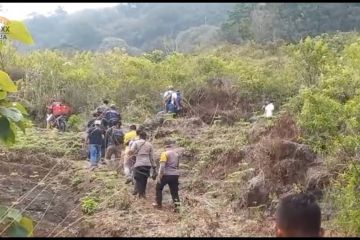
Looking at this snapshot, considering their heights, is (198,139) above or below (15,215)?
below

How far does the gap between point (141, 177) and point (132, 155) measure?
1.38 ft

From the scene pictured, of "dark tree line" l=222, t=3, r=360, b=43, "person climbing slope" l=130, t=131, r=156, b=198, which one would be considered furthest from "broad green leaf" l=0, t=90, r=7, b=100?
"dark tree line" l=222, t=3, r=360, b=43

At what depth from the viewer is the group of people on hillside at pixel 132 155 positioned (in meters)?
9.38

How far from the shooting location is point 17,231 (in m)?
2.25

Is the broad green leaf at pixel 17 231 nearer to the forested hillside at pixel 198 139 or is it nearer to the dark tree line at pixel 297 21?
the forested hillside at pixel 198 139

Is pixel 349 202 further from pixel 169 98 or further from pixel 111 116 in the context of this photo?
pixel 169 98

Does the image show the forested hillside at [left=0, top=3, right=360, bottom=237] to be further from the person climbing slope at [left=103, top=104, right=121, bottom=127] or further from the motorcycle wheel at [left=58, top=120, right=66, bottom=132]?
the person climbing slope at [left=103, top=104, right=121, bottom=127]

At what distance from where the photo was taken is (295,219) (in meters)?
2.57

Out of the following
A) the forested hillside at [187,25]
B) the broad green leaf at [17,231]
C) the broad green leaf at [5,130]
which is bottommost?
the forested hillside at [187,25]

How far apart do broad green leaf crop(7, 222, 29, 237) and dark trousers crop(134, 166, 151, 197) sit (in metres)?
7.54

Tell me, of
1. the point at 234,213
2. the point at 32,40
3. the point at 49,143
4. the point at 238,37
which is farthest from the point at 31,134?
the point at 238,37

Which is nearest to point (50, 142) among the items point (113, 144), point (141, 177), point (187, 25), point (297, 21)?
point (113, 144)

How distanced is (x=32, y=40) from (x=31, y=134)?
1230 centimetres
